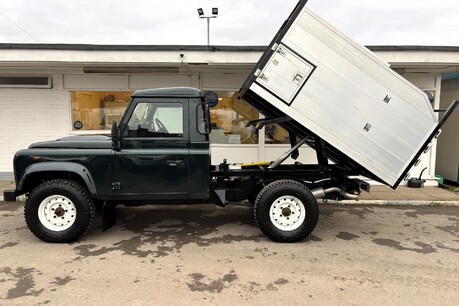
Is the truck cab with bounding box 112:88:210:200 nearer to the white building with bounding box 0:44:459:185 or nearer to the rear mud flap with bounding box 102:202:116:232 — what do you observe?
the rear mud flap with bounding box 102:202:116:232

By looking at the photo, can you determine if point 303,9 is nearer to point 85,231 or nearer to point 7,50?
point 85,231

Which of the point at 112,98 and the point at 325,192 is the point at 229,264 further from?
the point at 112,98

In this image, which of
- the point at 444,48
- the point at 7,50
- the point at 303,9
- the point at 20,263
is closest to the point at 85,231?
the point at 20,263

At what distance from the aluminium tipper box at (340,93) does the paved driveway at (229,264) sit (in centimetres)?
139

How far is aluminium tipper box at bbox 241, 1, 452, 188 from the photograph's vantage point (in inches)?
194

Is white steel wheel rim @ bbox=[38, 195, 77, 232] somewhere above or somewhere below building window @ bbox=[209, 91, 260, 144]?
below

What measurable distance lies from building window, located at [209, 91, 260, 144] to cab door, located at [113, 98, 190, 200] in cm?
467

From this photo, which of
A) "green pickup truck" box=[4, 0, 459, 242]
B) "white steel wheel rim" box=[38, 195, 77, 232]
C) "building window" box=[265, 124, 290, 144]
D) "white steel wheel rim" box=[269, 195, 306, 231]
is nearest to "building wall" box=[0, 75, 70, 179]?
"green pickup truck" box=[4, 0, 459, 242]

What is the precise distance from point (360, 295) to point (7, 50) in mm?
8861

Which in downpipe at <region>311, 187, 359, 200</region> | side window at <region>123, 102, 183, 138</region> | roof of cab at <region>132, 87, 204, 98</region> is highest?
roof of cab at <region>132, 87, 204, 98</region>

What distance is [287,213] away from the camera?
5312mm

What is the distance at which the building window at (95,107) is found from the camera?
9.73 metres

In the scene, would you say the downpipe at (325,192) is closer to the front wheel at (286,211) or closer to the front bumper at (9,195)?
the front wheel at (286,211)

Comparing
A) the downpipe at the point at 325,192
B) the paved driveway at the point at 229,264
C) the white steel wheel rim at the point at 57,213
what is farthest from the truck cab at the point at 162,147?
the downpipe at the point at 325,192
